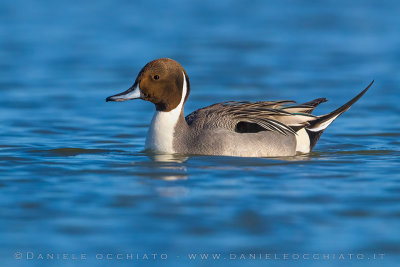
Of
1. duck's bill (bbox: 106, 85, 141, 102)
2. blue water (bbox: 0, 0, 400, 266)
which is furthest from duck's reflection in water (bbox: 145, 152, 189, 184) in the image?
duck's bill (bbox: 106, 85, 141, 102)

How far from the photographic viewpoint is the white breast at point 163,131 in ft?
29.3

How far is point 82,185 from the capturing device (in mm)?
7746

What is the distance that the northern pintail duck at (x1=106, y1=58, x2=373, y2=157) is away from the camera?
A: 8898mm

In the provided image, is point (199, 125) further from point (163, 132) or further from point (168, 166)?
point (168, 166)

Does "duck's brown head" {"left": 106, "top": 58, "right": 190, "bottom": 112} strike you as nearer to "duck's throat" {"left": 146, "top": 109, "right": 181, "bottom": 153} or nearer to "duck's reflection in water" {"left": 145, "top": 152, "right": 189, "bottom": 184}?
"duck's throat" {"left": 146, "top": 109, "right": 181, "bottom": 153}

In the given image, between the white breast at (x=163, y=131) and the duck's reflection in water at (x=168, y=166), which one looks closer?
the duck's reflection in water at (x=168, y=166)

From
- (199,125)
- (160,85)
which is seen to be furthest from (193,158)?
(160,85)

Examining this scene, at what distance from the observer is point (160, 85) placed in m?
8.99

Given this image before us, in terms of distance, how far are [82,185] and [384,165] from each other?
3.07 meters

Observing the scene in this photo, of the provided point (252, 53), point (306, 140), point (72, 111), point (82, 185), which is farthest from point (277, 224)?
point (252, 53)

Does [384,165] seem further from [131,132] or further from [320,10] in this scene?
[320,10]

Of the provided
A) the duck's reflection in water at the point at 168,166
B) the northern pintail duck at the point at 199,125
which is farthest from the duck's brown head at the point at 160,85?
the duck's reflection in water at the point at 168,166

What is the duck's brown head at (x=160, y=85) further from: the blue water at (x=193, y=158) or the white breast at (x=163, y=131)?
the blue water at (x=193, y=158)

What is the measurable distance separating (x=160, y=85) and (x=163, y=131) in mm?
479
